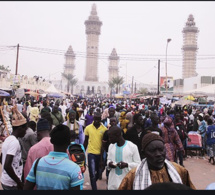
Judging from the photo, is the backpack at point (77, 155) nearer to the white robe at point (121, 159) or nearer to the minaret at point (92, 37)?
the white robe at point (121, 159)

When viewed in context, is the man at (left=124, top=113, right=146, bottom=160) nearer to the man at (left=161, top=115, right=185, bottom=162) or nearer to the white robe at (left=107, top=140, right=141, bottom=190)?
the man at (left=161, top=115, right=185, bottom=162)

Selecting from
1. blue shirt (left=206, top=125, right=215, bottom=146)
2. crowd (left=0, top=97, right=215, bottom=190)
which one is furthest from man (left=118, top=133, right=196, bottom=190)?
blue shirt (left=206, top=125, right=215, bottom=146)

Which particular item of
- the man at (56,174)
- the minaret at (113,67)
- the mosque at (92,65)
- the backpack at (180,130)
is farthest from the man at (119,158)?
the minaret at (113,67)

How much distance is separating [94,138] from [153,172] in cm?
279

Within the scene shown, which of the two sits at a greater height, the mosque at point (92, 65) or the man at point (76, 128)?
the mosque at point (92, 65)

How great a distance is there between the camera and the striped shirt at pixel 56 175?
Result: 225 cm

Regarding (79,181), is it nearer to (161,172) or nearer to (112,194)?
(161,172)

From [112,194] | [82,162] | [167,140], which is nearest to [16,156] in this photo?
[82,162]

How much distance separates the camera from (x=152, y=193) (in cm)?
131

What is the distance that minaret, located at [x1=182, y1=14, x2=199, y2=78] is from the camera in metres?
86.2

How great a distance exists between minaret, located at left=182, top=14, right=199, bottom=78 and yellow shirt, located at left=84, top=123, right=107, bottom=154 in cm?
8557

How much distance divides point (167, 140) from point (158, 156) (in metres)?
3.68

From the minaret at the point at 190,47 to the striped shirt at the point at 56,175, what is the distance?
8827 centimetres

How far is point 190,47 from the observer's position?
8625cm
